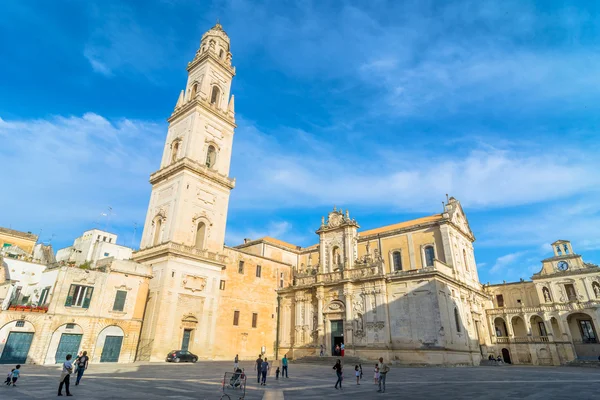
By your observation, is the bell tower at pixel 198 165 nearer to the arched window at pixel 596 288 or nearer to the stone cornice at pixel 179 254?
the stone cornice at pixel 179 254

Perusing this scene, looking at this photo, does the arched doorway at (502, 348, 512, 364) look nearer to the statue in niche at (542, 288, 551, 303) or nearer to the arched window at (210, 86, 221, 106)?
the statue in niche at (542, 288, 551, 303)

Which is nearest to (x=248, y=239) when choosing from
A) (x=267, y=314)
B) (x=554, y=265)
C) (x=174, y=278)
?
(x=267, y=314)

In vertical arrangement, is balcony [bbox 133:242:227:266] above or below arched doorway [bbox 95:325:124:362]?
above

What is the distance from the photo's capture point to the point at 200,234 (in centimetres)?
3378

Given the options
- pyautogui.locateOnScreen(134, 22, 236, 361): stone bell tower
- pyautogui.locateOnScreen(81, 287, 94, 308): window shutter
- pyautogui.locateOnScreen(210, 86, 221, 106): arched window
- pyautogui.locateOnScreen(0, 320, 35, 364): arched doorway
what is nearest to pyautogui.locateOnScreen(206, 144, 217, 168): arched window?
pyautogui.locateOnScreen(134, 22, 236, 361): stone bell tower

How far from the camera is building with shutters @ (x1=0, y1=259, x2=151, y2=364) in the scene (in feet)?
72.0

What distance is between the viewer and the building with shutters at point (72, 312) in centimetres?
2195

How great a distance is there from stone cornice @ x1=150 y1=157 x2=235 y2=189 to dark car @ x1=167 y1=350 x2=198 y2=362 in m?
16.0

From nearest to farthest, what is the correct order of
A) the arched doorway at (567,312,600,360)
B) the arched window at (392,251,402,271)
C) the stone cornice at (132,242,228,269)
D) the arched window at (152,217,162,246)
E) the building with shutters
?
the building with shutters → the stone cornice at (132,242,228,269) → the arched window at (152,217,162,246) → the arched window at (392,251,402,271) → the arched doorway at (567,312,600,360)

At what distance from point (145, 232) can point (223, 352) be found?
13.6m

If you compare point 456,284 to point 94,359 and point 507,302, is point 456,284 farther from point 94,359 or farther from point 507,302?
point 94,359

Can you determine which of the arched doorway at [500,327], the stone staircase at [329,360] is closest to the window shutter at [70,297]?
the stone staircase at [329,360]

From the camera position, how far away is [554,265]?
4278 centimetres

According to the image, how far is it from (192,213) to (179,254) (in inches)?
178
